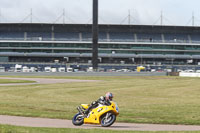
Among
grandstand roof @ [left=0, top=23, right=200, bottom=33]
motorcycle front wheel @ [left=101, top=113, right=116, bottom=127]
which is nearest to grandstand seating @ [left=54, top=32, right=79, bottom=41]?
grandstand roof @ [left=0, top=23, right=200, bottom=33]

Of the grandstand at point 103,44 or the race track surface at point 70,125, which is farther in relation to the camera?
the grandstand at point 103,44

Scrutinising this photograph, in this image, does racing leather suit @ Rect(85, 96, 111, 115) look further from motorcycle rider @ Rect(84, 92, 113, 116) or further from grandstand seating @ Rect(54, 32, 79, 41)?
grandstand seating @ Rect(54, 32, 79, 41)

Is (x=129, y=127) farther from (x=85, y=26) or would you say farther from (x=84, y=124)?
(x=85, y=26)

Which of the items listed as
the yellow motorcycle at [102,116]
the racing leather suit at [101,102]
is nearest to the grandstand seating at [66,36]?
the yellow motorcycle at [102,116]

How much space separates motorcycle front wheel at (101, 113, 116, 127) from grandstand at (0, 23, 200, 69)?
4465 inches

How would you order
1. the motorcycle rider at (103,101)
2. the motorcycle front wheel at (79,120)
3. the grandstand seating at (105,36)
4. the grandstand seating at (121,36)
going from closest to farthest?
1. the motorcycle rider at (103,101)
2. the motorcycle front wheel at (79,120)
3. the grandstand seating at (105,36)
4. the grandstand seating at (121,36)

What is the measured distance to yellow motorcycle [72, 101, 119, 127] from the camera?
1677 cm

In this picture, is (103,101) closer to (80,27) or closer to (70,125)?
(70,125)

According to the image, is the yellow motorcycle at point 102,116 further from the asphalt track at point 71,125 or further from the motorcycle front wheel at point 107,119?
Answer: the asphalt track at point 71,125

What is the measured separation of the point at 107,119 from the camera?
17094 millimetres

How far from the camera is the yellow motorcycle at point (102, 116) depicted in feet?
55.0

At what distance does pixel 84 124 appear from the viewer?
1841 centimetres

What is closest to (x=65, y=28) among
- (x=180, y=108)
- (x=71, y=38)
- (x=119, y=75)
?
(x=71, y=38)

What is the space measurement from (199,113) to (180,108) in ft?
8.33
